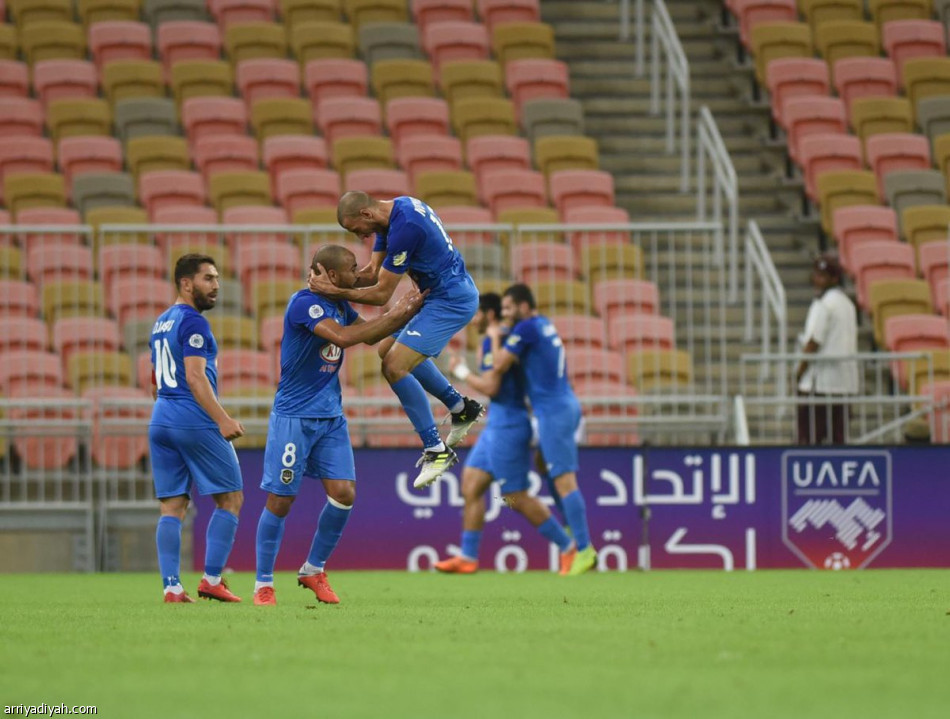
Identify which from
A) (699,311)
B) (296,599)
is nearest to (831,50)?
(699,311)

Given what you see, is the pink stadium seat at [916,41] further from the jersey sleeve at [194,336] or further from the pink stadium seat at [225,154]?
the jersey sleeve at [194,336]

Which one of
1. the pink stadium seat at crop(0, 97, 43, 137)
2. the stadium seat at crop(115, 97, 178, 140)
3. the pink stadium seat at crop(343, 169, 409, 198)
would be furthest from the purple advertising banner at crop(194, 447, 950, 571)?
the pink stadium seat at crop(0, 97, 43, 137)

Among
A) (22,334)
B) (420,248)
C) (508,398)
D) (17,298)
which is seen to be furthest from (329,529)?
(17,298)

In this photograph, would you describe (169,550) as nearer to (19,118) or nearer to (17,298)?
(17,298)

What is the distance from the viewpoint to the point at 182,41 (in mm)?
20875

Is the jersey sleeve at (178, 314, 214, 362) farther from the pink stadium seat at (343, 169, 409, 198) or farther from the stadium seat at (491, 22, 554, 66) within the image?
the stadium seat at (491, 22, 554, 66)

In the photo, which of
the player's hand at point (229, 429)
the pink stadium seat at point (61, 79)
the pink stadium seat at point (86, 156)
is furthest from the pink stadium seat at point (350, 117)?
the player's hand at point (229, 429)

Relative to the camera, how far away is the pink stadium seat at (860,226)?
60.8 feet

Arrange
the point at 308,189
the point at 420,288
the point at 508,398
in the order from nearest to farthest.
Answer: the point at 420,288, the point at 508,398, the point at 308,189

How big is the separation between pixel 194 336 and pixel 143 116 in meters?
A: 11.0

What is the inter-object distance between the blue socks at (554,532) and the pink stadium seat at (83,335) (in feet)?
15.3

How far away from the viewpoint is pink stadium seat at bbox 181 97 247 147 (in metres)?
19.8

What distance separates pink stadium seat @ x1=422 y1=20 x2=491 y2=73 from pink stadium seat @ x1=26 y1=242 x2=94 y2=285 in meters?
6.52

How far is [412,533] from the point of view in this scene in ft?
48.4
